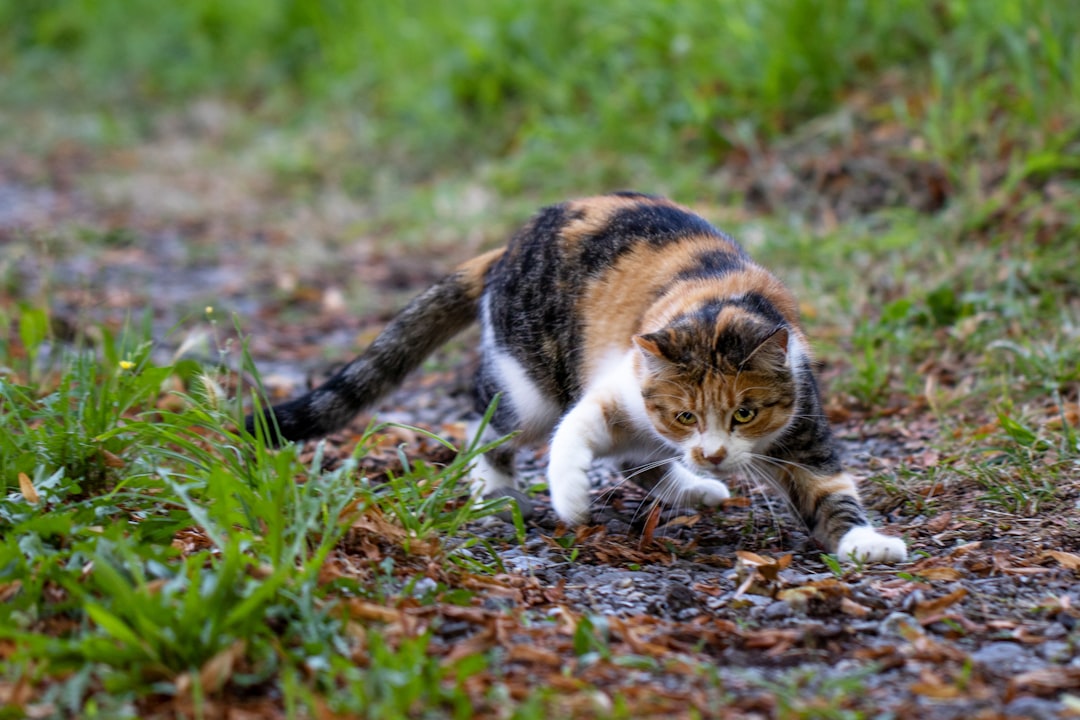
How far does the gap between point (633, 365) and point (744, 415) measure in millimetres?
368

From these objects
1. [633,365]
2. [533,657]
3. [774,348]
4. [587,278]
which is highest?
[587,278]

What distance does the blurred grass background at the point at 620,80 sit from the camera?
20.2 feet

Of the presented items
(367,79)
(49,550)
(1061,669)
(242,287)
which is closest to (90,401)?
(49,550)

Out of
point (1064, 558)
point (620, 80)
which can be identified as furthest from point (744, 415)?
point (620, 80)

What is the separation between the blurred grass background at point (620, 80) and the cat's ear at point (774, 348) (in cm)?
317

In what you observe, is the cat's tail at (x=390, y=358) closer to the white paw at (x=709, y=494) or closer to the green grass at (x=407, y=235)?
the green grass at (x=407, y=235)

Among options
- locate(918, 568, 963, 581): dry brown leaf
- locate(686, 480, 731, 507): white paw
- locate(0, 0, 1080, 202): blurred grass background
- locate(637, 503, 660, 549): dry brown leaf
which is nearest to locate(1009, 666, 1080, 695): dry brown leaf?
locate(918, 568, 963, 581): dry brown leaf

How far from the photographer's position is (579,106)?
818cm

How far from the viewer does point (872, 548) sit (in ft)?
9.93

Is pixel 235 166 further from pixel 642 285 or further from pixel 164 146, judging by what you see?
A: pixel 642 285

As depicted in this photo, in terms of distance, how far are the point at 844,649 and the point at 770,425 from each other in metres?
0.92

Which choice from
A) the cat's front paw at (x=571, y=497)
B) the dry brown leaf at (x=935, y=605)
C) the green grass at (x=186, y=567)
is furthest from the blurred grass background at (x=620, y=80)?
the green grass at (x=186, y=567)

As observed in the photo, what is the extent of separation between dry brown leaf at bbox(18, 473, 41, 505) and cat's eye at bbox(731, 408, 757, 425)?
6.12 ft

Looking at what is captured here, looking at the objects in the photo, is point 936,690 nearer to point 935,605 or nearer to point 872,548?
point 935,605
